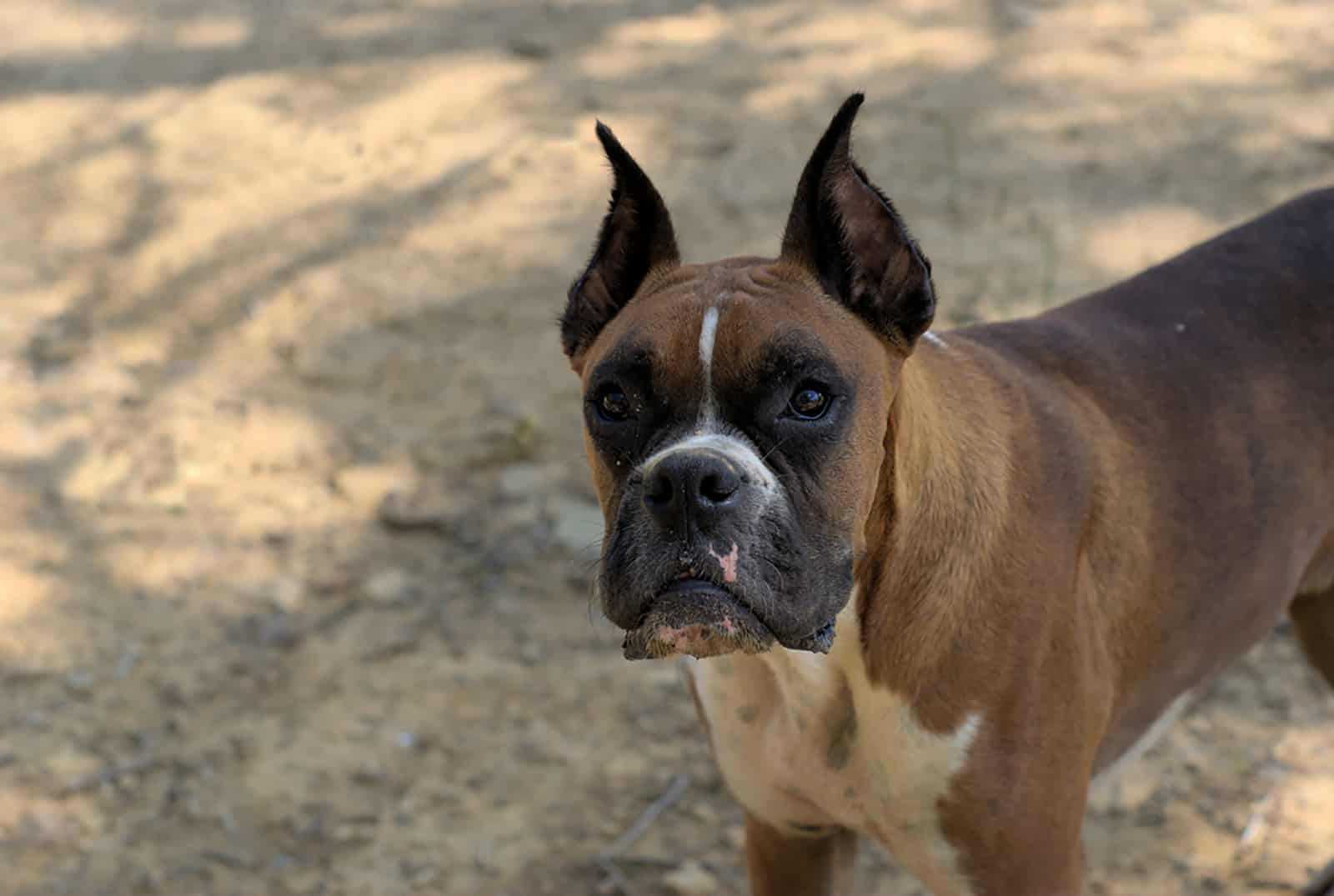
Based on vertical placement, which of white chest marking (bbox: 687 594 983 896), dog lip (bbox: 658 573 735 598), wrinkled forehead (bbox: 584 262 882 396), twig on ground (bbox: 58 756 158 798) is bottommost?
twig on ground (bbox: 58 756 158 798)

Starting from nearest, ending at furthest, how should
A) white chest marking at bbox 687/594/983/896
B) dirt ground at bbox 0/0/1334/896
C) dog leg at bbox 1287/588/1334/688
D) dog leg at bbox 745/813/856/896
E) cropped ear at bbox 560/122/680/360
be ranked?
white chest marking at bbox 687/594/983/896
cropped ear at bbox 560/122/680/360
dog leg at bbox 745/813/856/896
dog leg at bbox 1287/588/1334/688
dirt ground at bbox 0/0/1334/896

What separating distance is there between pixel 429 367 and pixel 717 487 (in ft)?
11.7

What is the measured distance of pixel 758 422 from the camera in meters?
2.78

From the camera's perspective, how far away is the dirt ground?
4.41 m

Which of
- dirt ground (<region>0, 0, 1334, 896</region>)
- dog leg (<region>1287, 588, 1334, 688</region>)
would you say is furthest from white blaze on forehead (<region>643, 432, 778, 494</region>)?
dog leg (<region>1287, 588, 1334, 688</region>)

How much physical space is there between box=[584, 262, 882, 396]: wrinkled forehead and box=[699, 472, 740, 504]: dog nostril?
0.22 m

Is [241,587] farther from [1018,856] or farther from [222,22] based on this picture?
[222,22]

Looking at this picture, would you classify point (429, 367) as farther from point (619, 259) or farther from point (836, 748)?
point (836, 748)

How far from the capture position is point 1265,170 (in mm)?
6203

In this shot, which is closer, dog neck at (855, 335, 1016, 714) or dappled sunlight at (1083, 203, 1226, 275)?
dog neck at (855, 335, 1016, 714)

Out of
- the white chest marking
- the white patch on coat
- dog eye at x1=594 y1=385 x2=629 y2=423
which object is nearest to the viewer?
dog eye at x1=594 y1=385 x2=629 y2=423

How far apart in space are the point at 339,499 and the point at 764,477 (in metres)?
3.15

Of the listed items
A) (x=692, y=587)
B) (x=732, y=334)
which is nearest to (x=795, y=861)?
(x=692, y=587)

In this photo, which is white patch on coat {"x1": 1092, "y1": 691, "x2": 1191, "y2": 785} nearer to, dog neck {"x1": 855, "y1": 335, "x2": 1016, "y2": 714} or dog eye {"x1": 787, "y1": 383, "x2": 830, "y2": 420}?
dog neck {"x1": 855, "y1": 335, "x2": 1016, "y2": 714}
